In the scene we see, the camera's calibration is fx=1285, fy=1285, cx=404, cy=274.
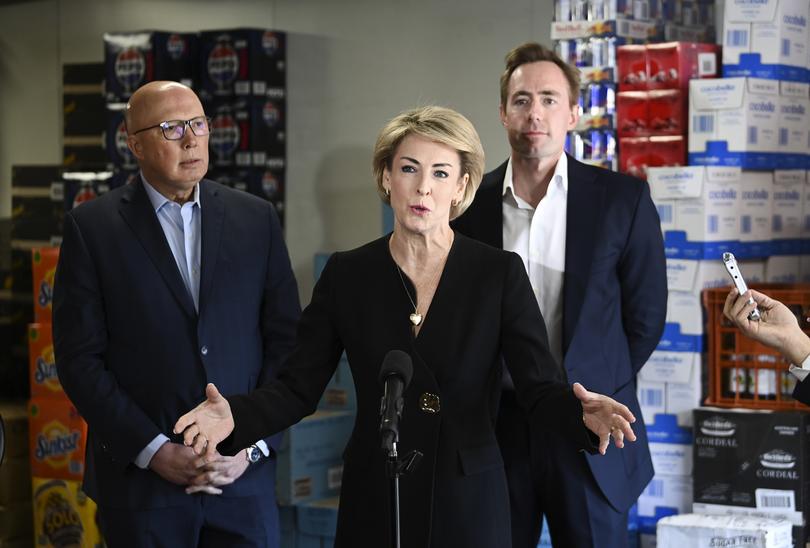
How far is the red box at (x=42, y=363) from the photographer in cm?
560

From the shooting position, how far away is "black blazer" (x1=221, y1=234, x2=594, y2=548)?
2561mm

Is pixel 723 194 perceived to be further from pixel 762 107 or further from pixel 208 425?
pixel 208 425

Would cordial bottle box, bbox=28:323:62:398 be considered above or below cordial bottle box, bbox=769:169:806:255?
below

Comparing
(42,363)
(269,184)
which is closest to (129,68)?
(269,184)

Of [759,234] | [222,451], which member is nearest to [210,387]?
[222,451]

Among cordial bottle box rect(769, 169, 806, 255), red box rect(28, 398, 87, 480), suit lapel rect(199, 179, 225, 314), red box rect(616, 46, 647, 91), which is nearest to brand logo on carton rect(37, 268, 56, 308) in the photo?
red box rect(28, 398, 87, 480)

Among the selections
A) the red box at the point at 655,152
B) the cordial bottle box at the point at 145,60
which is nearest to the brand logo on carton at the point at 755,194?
the red box at the point at 655,152

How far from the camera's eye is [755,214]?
4.82m

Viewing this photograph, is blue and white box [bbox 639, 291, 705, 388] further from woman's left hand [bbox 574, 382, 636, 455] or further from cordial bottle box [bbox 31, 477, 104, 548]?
cordial bottle box [bbox 31, 477, 104, 548]

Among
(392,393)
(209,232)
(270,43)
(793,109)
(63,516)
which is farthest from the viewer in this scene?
(270,43)

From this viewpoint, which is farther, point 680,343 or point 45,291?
point 45,291

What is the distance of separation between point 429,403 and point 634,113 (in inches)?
103

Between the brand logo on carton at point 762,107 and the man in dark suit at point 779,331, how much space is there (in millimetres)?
1949

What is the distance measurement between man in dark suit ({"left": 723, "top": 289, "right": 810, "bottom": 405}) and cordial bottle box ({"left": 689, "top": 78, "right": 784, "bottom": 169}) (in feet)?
6.14
